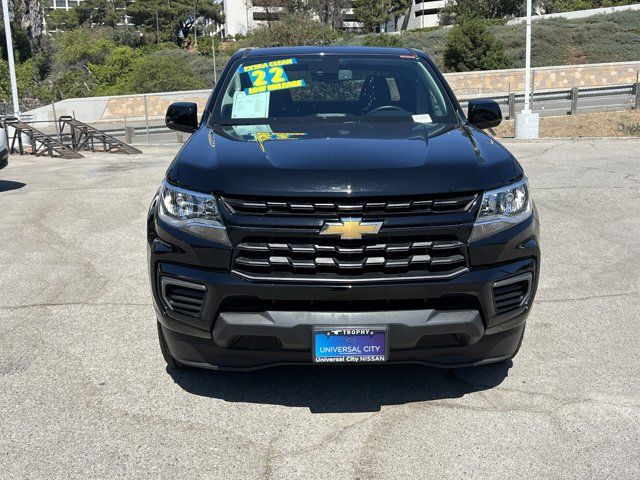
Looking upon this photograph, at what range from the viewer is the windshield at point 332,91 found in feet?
15.1

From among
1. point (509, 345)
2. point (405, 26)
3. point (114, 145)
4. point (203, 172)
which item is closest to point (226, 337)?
point (203, 172)

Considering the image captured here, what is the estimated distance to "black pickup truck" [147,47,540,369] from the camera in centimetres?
325

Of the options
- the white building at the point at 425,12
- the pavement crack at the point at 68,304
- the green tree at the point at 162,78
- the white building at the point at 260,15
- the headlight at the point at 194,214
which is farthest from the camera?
the white building at the point at 425,12

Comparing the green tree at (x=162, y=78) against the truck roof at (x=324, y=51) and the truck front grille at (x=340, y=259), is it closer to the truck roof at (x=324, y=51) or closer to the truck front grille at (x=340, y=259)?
the truck roof at (x=324, y=51)

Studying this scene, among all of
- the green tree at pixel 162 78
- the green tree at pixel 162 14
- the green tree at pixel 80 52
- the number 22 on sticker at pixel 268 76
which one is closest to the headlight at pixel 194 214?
the number 22 on sticker at pixel 268 76

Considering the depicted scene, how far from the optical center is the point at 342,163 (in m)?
3.41

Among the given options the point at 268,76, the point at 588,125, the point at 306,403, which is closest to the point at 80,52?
the point at 588,125

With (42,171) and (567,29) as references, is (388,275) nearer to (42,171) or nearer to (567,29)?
(42,171)

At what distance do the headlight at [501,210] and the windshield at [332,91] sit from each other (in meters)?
1.09

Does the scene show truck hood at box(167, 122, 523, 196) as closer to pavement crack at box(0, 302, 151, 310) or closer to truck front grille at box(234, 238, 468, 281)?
truck front grille at box(234, 238, 468, 281)

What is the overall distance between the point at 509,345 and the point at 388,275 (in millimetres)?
844

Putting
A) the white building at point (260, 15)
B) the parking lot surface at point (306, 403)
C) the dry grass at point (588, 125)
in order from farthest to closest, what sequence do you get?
1. the white building at point (260, 15)
2. the dry grass at point (588, 125)
3. the parking lot surface at point (306, 403)

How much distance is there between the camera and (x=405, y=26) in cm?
9869

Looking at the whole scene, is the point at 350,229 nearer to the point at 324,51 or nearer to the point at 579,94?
the point at 324,51
